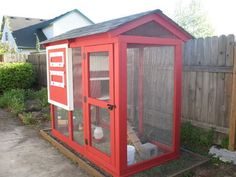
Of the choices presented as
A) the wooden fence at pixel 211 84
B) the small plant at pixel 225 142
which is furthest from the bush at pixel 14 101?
the small plant at pixel 225 142

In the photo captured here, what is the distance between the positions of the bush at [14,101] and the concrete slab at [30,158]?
68.1 inches

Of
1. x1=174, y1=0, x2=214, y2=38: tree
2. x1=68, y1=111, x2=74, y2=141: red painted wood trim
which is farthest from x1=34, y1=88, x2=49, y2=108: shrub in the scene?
x1=174, y1=0, x2=214, y2=38: tree

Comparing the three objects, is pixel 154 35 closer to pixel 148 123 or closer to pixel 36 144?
pixel 148 123

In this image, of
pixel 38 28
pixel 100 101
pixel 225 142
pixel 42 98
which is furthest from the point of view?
pixel 38 28

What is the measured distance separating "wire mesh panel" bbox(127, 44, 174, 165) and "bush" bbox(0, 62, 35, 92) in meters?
8.03

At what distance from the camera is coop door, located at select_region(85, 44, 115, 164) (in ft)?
13.3

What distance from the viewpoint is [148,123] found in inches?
193

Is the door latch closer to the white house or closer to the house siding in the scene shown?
the white house

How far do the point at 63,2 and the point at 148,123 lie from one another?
32.3 m

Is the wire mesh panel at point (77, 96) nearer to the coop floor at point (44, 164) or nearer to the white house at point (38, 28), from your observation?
the coop floor at point (44, 164)

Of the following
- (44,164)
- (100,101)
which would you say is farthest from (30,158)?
(100,101)

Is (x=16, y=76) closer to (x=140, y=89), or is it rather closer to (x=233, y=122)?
(x=140, y=89)

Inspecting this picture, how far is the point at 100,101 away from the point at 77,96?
0.89m

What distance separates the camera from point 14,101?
919 cm
